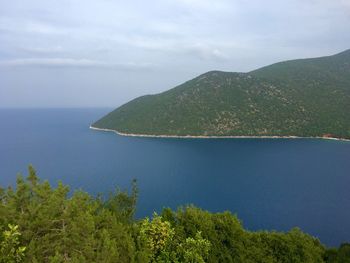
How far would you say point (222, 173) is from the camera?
391 feet

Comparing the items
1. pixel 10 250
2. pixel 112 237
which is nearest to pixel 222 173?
pixel 112 237

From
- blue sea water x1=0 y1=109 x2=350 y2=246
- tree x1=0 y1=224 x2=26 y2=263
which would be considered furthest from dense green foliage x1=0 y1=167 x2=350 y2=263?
blue sea water x1=0 y1=109 x2=350 y2=246

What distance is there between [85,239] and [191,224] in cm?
1745

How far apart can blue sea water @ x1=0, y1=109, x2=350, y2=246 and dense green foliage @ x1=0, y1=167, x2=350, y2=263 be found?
33.0 metres

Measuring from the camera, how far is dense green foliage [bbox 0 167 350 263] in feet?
73.0

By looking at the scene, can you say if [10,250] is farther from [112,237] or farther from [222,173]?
[222,173]

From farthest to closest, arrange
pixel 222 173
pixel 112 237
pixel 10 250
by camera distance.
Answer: pixel 222 173, pixel 112 237, pixel 10 250

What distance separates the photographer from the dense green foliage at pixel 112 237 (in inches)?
876

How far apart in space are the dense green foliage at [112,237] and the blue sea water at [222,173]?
3296 centimetres

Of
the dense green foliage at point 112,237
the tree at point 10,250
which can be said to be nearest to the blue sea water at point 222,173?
the dense green foliage at point 112,237

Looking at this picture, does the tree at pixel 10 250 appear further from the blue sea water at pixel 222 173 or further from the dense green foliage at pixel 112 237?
the blue sea water at pixel 222 173

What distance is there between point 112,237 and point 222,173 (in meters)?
94.9

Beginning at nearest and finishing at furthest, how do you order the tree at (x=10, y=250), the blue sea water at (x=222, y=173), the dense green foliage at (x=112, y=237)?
the tree at (x=10, y=250) < the dense green foliage at (x=112, y=237) < the blue sea water at (x=222, y=173)

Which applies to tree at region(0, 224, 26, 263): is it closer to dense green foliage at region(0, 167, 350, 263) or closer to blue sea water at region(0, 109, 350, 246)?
dense green foliage at region(0, 167, 350, 263)
